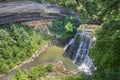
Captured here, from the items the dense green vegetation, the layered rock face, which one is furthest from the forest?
the layered rock face

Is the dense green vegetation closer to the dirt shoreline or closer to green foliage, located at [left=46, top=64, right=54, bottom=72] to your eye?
→ the dirt shoreline

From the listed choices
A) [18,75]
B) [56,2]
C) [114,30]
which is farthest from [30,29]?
[114,30]

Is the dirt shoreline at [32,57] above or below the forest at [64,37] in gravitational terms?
below

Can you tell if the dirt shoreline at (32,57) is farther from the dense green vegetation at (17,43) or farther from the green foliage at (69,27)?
the green foliage at (69,27)

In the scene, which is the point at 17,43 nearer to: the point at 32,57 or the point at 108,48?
the point at 32,57

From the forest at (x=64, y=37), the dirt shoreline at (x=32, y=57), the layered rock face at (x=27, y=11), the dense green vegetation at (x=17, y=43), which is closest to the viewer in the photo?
the forest at (x=64, y=37)

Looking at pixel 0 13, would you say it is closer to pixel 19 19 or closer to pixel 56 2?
pixel 19 19

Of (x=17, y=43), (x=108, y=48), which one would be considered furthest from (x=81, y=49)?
(x=108, y=48)

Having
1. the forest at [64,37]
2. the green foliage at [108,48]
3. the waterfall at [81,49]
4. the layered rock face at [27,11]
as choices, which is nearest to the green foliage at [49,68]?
the forest at [64,37]
